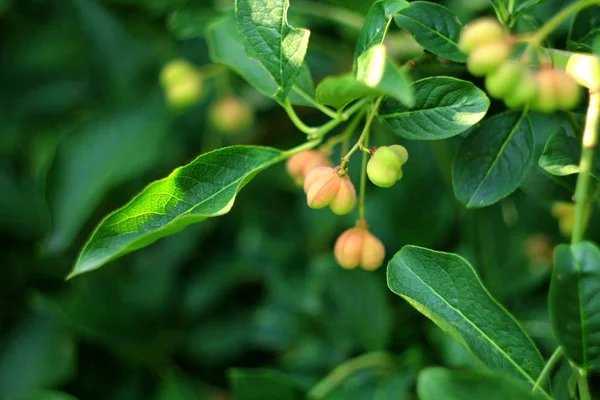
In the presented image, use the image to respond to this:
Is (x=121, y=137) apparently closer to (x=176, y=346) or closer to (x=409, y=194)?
(x=176, y=346)

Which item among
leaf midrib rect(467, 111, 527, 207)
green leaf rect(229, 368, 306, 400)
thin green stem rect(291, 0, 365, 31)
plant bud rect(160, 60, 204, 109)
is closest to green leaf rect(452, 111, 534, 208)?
leaf midrib rect(467, 111, 527, 207)

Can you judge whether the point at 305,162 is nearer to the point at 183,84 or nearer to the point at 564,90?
the point at 564,90

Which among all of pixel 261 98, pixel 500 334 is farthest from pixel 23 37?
pixel 500 334

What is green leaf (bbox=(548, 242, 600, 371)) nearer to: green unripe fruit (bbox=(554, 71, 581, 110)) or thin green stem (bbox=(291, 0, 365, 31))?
green unripe fruit (bbox=(554, 71, 581, 110))

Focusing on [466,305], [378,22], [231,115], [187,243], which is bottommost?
[187,243]

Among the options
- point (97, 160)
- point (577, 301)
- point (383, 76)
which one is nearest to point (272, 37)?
point (383, 76)

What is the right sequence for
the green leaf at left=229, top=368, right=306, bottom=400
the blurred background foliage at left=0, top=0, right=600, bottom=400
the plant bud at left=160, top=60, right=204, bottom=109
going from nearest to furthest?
the green leaf at left=229, top=368, right=306, bottom=400 → the blurred background foliage at left=0, top=0, right=600, bottom=400 → the plant bud at left=160, top=60, right=204, bottom=109

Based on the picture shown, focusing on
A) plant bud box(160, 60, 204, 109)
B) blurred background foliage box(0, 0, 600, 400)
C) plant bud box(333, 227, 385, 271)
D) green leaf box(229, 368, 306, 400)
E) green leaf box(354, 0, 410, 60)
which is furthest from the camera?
plant bud box(160, 60, 204, 109)
